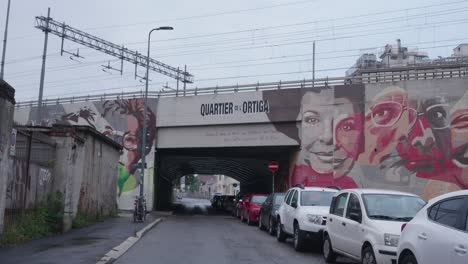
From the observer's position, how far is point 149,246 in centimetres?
1558

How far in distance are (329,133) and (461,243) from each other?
25.5 metres

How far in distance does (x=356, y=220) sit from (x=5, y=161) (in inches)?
307

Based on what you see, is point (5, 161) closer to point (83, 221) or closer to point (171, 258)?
point (171, 258)

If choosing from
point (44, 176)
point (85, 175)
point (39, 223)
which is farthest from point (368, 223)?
point (85, 175)

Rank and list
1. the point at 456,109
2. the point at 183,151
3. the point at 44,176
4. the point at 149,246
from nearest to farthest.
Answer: the point at 149,246 < the point at 44,176 < the point at 456,109 < the point at 183,151

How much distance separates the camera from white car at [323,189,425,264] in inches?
379

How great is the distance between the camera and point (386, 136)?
30438 millimetres

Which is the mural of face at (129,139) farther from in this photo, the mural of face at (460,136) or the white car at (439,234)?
the white car at (439,234)

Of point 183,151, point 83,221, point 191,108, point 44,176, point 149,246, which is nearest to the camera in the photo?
point 149,246

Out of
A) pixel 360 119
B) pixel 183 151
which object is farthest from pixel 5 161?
pixel 183 151

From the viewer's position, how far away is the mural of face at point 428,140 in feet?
96.6

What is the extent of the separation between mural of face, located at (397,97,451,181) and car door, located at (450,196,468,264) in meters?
24.0

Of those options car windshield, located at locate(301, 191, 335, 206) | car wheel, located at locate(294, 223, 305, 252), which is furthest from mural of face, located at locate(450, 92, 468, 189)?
car wheel, located at locate(294, 223, 305, 252)

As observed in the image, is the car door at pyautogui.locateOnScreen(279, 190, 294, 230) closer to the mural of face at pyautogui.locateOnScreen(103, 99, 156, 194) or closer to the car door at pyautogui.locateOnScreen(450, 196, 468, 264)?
the car door at pyautogui.locateOnScreen(450, 196, 468, 264)
